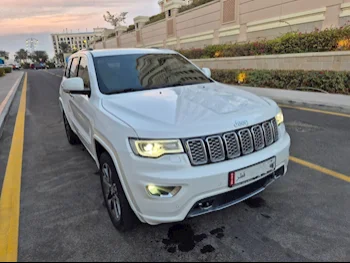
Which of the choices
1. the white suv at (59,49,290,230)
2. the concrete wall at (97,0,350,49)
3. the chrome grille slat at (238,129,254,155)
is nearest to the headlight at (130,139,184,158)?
the white suv at (59,49,290,230)

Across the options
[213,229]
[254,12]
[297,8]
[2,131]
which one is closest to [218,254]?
[213,229]

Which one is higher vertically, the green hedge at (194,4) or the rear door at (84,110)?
the green hedge at (194,4)

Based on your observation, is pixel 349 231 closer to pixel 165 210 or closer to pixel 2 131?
pixel 165 210

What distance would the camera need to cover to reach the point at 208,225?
273 cm

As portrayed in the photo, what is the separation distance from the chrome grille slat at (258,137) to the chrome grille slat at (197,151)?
1.80ft

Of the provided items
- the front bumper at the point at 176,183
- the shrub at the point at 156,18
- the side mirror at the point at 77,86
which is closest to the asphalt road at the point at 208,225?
the front bumper at the point at 176,183

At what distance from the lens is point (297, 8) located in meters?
13.5

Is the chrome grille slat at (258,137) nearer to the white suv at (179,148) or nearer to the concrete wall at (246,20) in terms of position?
the white suv at (179,148)

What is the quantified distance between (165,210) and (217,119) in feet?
2.78

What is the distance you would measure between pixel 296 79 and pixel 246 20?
26.3 feet

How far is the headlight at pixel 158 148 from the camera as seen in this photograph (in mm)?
2156

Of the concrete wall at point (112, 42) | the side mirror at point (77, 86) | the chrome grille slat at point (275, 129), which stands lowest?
the chrome grille slat at point (275, 129)

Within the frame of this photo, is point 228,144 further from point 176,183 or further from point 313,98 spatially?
point 313,98

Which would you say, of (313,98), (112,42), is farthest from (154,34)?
(313,98)
